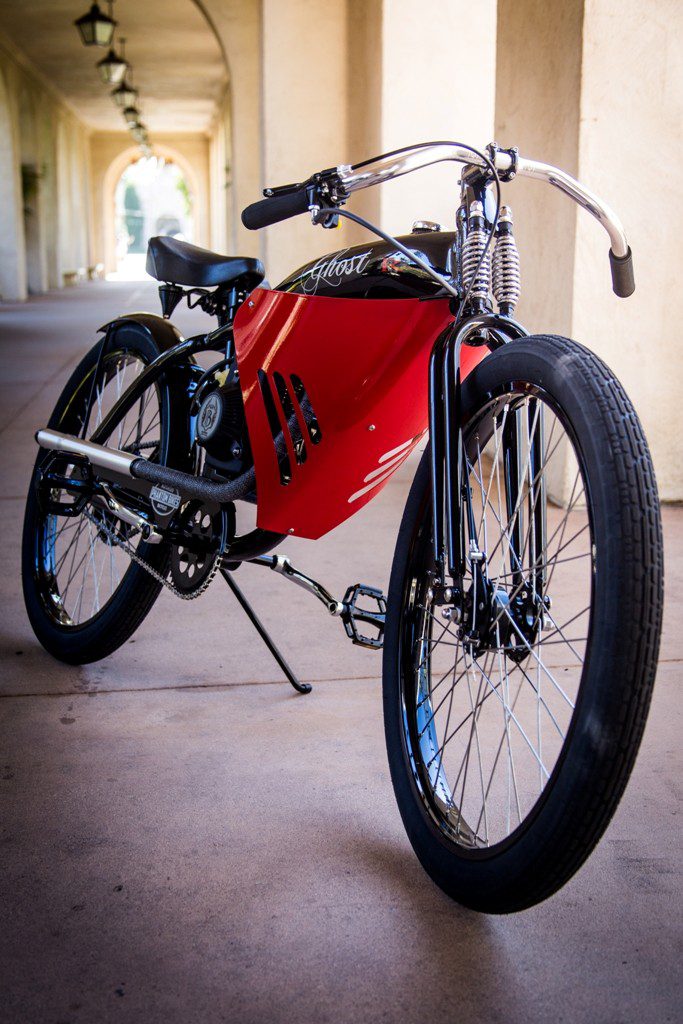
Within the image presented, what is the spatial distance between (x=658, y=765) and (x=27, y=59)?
19370mm

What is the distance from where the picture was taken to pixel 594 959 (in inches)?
56.8

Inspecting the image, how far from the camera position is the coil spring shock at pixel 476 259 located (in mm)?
1521

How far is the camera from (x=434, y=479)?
1.54 metres

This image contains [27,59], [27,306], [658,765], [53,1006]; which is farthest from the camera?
[27,59]

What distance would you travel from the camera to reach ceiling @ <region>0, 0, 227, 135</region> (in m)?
14.3

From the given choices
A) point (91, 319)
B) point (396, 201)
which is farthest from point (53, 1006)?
point (91, 319)

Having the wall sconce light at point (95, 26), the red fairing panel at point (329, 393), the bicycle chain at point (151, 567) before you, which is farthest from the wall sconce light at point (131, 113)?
the red fairing panel at point (329, 393)

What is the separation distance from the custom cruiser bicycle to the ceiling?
12.1 m

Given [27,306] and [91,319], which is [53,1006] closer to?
[91,319]

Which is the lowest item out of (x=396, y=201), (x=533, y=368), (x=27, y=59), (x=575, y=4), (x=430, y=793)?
(x=430, y=793)

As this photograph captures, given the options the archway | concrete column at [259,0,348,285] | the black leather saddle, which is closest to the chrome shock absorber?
the black leather saddle

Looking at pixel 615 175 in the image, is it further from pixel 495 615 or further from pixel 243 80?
pixel 243 80

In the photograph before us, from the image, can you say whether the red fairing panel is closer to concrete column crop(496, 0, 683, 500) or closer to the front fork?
the front fork

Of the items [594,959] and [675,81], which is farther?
[675,81]
